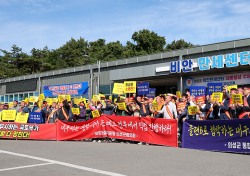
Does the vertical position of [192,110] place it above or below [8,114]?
above

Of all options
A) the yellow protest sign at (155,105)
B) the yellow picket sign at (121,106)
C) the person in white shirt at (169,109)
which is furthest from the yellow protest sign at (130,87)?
the person in white shirt at (169,109)

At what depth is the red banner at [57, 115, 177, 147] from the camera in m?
12.7

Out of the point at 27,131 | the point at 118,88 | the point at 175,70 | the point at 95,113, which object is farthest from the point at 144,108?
the point at 175,70

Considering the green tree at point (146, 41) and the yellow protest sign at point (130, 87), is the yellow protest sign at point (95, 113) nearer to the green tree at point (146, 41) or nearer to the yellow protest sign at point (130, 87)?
the yellow protest sign at point (130, 87)

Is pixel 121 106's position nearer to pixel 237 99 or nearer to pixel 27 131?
pixel 27 131

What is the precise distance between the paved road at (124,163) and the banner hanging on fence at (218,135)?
0.39 m

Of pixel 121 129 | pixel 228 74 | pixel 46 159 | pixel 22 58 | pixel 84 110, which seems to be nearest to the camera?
pixel 46 159

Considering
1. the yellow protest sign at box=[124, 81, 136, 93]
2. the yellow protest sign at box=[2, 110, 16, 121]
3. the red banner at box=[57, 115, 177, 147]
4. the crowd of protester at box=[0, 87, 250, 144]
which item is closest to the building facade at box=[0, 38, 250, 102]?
the yellow protest sign at box=[124, 81, 136, 93]

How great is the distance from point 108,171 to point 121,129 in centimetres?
658

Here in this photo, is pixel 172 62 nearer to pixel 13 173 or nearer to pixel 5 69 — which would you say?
pixel 13 173

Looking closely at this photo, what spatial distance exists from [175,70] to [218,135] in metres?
13.9

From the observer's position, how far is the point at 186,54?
80.9 ft

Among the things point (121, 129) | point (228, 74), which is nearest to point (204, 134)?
point (121, 129)

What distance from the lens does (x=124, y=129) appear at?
1417cm
